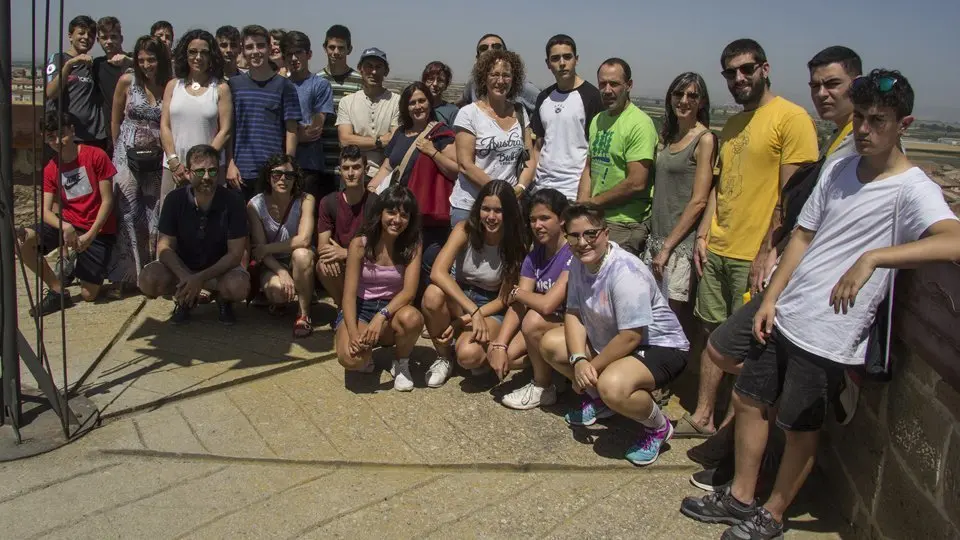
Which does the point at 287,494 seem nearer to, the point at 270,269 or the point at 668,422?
the point at 668,422

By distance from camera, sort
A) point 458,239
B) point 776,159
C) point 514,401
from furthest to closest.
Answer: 1. point 458,239
2. point 514,401
3. point 776,159

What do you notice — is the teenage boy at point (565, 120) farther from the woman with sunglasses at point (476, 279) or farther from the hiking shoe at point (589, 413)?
the hiking shoe at point (589, 413)

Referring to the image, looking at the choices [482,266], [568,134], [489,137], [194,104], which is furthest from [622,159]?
[194,104]

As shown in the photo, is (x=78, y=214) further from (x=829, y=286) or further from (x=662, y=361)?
(x=829, y=286)

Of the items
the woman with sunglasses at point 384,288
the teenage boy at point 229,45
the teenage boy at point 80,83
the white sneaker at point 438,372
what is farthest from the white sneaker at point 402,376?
the teenage boy at point 80,83

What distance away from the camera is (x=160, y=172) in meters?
5.96

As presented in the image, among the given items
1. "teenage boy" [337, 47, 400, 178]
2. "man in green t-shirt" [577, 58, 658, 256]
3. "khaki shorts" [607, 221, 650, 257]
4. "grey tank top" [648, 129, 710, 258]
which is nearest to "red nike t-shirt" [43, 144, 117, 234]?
"teenage boy" [337, 47, 400, 178]

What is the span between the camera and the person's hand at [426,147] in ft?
17.1

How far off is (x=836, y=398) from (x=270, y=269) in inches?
149

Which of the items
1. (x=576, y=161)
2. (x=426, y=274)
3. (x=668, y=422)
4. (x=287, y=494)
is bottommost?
(x=287, y=494)

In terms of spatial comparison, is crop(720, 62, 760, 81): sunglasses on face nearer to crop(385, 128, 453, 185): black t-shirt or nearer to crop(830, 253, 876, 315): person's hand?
crop(830, 253, 876, 315): person's hand

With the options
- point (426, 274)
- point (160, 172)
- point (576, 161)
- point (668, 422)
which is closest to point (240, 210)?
point (160, 172)

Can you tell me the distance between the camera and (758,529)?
10.2 feet

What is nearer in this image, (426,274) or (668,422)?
(668,422)
